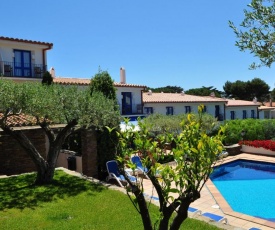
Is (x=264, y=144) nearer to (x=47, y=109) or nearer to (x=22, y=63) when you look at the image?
(x=47, y=109)

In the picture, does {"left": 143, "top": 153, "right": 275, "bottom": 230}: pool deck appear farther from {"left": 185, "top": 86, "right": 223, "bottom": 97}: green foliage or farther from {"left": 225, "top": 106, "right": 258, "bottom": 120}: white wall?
{"left": 185, "top": 86, "right": 223, "bottom": 97}: green foliage

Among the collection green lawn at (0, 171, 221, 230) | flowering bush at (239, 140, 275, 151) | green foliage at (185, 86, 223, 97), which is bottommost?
green lawn at (0, 171, 221, 230)

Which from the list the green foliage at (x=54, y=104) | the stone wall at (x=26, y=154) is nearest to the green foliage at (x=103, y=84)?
the stone wall at (x=26, y=154)

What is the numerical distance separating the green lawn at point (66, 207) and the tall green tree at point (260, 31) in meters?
6.93

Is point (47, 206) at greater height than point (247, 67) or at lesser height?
lesser

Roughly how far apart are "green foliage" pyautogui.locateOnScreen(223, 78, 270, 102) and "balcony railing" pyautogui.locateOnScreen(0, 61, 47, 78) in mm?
94660

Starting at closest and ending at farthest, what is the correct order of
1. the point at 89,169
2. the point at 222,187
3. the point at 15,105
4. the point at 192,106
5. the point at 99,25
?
1. the point at 15,105
2. the point at 89,169
3. the point at 222,187
4. the point at 99,25
5. the point at 192,106

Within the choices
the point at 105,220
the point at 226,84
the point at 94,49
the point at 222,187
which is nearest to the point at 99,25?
the point at 94,49

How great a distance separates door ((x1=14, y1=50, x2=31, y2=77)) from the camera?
32.8 m

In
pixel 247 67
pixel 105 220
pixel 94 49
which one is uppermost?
pixel 94 49

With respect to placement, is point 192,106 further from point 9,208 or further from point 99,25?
point 9,208

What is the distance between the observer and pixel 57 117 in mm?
16891

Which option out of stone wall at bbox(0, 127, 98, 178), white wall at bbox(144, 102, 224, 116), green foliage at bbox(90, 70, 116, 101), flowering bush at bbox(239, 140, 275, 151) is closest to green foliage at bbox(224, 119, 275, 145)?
flowering bush at bbox(239, 140, 275, 151)

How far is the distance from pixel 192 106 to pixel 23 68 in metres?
31.2
